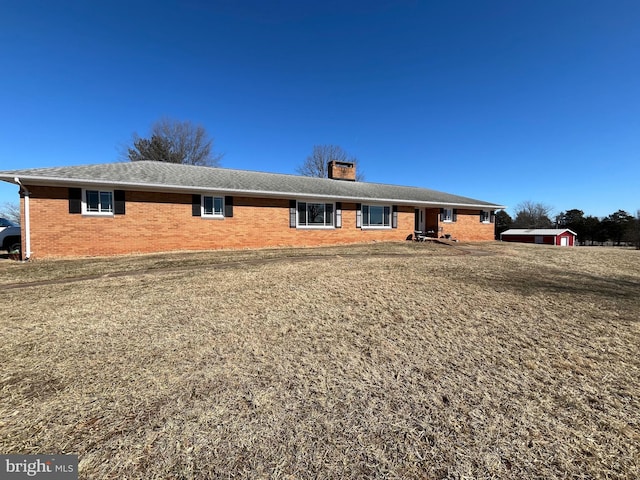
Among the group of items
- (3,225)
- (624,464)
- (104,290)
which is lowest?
(624,464)

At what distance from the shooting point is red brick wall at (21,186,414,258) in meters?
10.5

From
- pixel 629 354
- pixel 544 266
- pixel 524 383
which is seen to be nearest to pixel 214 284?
pixel 524 383

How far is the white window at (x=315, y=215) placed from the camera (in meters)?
14.8

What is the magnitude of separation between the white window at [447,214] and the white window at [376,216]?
4.02 meters

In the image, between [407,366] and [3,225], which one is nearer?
[407,366]

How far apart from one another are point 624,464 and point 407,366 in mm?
1686

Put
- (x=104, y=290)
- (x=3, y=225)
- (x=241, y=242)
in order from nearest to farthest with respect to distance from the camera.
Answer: (x=104, y=290) < (x=3, y=225) < (x=241, y=242)

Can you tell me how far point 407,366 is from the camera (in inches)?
128

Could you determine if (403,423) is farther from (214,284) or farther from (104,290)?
(104,290)

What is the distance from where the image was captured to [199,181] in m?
13.1

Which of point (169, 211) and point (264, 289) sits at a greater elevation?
point (169, 211)

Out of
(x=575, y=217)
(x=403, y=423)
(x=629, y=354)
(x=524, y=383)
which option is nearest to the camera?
(x=403, y=423)

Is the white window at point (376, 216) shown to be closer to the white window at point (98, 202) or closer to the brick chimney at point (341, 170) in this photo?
the brick chimney at point (341, 170)

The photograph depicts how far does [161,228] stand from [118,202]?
1796 millimetres
